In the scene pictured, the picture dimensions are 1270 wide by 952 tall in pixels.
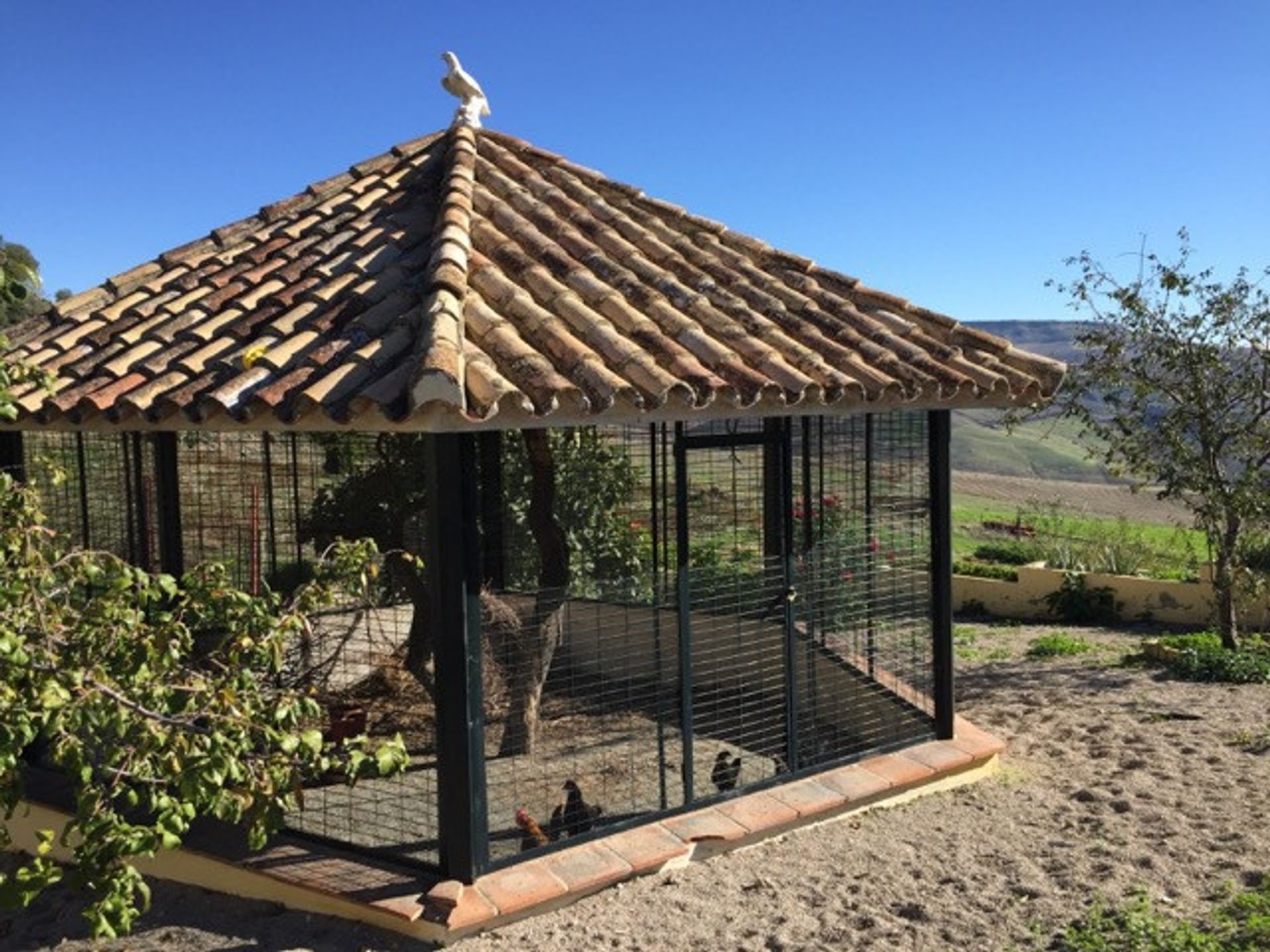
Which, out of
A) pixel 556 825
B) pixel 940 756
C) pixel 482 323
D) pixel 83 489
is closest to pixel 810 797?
pixel 940 756

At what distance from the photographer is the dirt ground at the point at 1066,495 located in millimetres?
34375

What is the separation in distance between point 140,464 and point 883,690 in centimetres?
564

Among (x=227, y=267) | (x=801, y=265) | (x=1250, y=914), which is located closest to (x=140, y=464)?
(x=227, y=267)

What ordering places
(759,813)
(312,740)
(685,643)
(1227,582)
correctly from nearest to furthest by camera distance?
1. (312,740)
2. (685,643)
3. (759,813)
4. (1227,582)

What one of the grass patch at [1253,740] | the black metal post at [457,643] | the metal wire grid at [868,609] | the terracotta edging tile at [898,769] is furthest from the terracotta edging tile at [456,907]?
the grass patch at [1253,740]

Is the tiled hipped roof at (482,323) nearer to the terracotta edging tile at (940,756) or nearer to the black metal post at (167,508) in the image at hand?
the black metal post at (167,508)

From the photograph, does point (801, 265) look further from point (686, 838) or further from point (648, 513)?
point (686, 838)

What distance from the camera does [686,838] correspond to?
5973 millimetres

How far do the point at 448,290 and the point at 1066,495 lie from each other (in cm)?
3840

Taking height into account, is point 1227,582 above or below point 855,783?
above

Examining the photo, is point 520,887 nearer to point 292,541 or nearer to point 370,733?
point 370,733

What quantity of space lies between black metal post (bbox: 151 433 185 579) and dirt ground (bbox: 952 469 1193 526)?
27223 millimetres

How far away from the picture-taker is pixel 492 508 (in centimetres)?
955

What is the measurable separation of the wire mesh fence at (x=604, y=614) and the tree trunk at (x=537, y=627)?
20 mm
